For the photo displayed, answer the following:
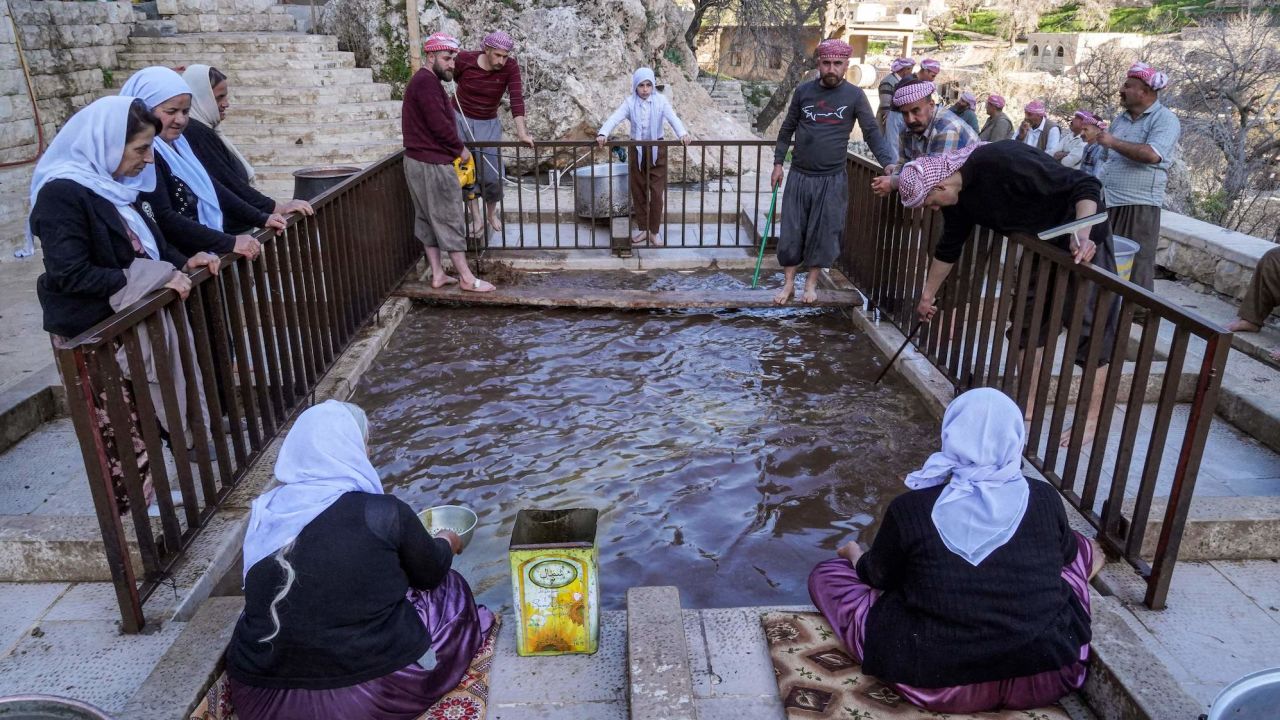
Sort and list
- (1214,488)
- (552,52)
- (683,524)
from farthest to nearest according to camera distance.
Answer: (552,52) < (1214,488) < (683,524)

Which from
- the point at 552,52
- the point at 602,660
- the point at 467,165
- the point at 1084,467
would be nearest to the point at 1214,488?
the point at 1084,467

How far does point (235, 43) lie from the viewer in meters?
13.8

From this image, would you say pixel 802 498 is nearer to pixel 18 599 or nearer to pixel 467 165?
pixel 18 599

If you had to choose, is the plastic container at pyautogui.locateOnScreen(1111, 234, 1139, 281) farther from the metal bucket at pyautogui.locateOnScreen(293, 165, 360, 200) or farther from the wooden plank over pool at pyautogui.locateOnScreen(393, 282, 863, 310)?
the metal bucket at pyautogui.locateOnScreen(293, 165, 360, 200)

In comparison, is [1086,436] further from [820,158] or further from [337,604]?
[337,604]

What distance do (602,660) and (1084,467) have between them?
323 cm

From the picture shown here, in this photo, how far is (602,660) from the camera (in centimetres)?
329

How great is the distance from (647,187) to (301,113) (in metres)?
6.77

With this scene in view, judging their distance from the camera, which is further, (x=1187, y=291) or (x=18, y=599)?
(x=1187, y=291)

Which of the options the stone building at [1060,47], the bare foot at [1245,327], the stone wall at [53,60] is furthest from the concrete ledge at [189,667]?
the stone building at [1060,47]

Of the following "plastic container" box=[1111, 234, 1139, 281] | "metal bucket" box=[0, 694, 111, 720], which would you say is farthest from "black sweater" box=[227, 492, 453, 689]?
"plastic container" box=[1111, 234, 1139, 281]

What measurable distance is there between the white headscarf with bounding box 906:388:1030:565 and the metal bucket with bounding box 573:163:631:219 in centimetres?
705

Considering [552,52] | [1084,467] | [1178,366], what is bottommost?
[1084,467]

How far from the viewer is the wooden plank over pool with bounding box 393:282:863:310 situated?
7387mm
